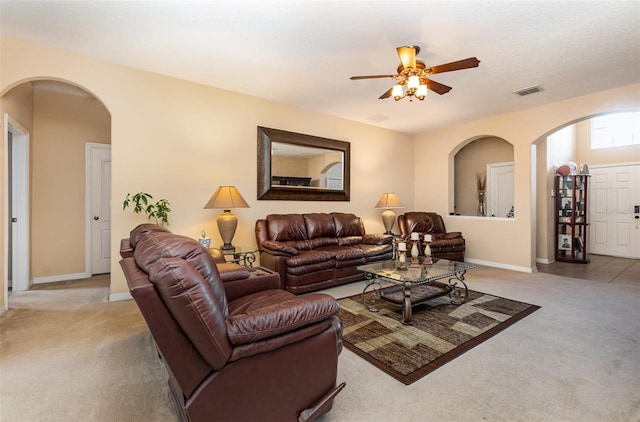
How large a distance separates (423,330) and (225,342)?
2.02 meters

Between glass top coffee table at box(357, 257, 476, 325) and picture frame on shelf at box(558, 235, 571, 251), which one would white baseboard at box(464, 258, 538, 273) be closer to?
picture frame on shelf at box(558, 235, 571, 251)

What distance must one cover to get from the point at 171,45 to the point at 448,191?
5.46 metres

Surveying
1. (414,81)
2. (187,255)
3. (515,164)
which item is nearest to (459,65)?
(414,81)

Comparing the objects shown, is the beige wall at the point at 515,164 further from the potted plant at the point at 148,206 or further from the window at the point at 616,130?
the potted plant at the point at 148,206

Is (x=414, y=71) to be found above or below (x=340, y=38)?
below

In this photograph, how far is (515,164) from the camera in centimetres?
523

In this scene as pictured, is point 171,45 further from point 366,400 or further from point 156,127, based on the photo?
point 366,400

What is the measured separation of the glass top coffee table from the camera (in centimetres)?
283

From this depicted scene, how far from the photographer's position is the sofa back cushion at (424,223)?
5.82 m

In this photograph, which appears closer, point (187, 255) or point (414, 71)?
point (187, 255)

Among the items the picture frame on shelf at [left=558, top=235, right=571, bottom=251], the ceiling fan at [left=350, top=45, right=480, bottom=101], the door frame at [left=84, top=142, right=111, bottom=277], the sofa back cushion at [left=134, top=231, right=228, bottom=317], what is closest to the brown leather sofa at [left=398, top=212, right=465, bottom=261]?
the picture frame on shelf at [left=558, top=235, right=571, bottom=251]

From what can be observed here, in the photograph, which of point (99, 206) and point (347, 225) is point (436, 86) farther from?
point (99, 206)

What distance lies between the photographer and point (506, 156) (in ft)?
21.0

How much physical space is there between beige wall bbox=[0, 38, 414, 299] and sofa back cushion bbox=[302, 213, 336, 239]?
1.08ft
